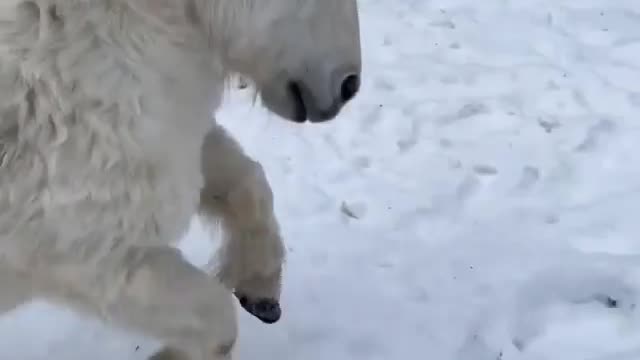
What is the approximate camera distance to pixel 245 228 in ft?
11.3

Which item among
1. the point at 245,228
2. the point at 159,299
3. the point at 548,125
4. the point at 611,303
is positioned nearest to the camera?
the point at 159,299

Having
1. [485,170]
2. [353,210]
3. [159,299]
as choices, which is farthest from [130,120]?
[485,170]

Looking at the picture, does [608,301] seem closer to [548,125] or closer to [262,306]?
[262,306]

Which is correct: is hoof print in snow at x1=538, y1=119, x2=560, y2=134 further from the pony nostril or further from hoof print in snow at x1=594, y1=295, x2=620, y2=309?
the pony nostril

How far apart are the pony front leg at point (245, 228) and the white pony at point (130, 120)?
1.46 ft

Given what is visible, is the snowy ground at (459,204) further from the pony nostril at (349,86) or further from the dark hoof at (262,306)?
the pony nostril at (349,86)

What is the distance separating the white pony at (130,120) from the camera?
268cm

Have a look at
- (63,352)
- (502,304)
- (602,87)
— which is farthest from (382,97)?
(63,352)

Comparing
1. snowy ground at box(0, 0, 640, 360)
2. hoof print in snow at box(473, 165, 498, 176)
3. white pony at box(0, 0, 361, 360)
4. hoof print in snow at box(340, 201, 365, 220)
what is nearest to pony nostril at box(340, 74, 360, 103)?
white pony at box(0, 0, 361, 360)

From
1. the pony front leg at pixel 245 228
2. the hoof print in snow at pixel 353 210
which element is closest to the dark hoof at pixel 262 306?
the pony front leg at pixel 245 228

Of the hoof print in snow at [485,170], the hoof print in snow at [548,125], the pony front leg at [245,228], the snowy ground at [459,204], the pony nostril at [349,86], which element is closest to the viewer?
the pony nostril at [349,86]

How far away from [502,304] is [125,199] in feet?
5.73

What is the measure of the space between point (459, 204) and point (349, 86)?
213 cm

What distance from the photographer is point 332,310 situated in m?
4.16
